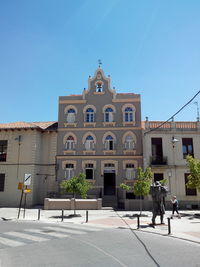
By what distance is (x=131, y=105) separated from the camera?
28.5 meters

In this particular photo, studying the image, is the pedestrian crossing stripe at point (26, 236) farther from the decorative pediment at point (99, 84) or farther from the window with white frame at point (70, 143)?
the decorative pediment at point (99, 84)

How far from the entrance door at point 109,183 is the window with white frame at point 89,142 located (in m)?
3.52

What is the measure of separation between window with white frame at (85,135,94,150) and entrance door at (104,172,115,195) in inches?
139

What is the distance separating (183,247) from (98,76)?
23.9m

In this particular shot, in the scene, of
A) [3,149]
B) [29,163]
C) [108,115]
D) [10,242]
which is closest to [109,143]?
[108,115]

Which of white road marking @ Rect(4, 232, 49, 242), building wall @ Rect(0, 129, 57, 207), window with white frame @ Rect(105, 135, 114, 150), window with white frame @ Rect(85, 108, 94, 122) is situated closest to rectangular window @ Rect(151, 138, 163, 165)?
window with white frame @ Rect(105, 135, 114, 150)

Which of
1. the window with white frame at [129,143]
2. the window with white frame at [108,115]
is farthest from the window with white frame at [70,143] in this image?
the window with white frame at [129,143]

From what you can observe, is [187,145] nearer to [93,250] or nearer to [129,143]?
[129,143]

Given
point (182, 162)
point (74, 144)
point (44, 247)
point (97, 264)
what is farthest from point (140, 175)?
point (97, 264)

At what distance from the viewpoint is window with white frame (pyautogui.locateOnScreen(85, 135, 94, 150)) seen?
2794 centimetres

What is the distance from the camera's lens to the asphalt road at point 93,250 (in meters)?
7.16

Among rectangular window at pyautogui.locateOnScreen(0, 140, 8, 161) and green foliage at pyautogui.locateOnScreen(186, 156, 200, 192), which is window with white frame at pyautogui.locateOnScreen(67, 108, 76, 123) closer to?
rectangular window at pyautogui.locateOnScreen(0, 140, 8, 161)

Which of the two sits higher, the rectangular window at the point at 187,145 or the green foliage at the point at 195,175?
the rectangular window at the point at 187,145

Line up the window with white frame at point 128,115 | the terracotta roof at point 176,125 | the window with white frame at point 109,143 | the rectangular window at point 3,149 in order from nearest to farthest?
the terracotta roof at point 176,125, the window with white frame at point 109,143, the window with white frame at point 128,115, the rectangular window at point 3,149
